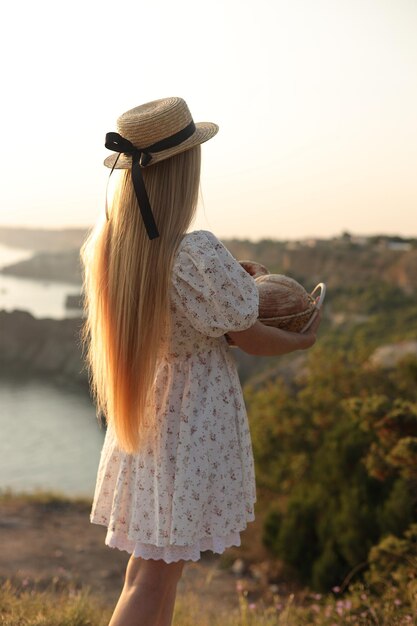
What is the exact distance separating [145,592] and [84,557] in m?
4.45

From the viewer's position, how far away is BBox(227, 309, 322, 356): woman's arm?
5.82 ft

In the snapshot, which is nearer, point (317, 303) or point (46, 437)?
point (317, 303)

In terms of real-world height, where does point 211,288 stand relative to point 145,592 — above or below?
above

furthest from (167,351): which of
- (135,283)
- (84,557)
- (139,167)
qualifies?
(84,557)

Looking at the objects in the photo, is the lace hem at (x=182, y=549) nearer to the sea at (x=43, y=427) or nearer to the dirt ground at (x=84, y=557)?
the dirt ground at (x=84, y=557)

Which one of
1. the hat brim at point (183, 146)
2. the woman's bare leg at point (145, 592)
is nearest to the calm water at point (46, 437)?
the woman's bare leg at point (145, 592)

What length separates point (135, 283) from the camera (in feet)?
5.70

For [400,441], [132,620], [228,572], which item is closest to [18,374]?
[228,572]

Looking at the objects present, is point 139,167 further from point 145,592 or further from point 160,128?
point 145,592

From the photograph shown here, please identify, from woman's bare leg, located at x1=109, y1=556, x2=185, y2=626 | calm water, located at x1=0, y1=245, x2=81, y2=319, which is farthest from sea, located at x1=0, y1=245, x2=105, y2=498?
woman's bare leg, located at x1=109, y1=556, x2=185, y2=626

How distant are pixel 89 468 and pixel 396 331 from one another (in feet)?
39.6

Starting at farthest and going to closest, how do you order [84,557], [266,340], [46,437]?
[46,437] < [84,557] < [266,340]

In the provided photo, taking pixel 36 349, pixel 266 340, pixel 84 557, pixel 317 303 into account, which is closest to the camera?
pixel 266 340

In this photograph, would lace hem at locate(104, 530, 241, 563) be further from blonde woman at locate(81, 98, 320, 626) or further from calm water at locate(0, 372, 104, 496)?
calm water at locate(0, 372, 104, 496)
